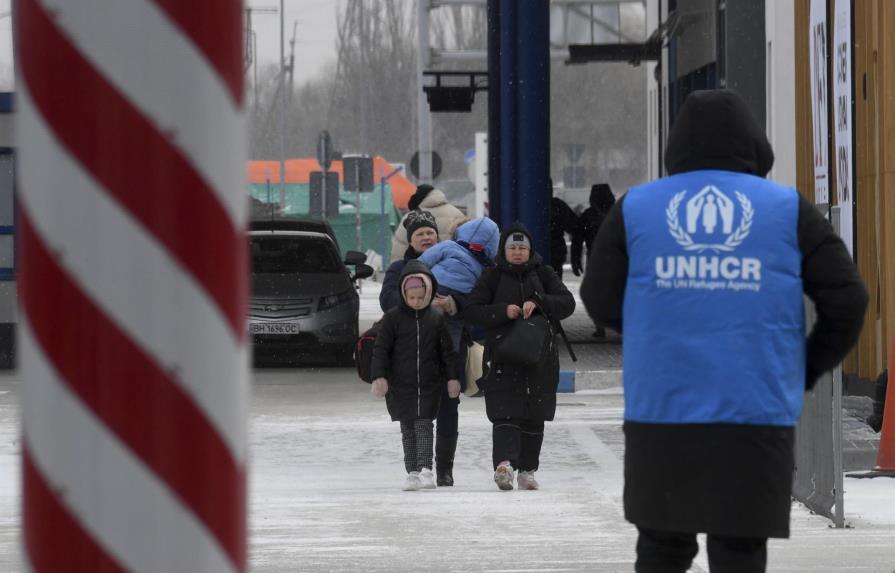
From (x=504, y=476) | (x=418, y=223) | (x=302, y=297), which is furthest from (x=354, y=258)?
(x=504, y=476)

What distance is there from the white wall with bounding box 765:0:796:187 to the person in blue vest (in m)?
12.7

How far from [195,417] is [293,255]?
1825cm

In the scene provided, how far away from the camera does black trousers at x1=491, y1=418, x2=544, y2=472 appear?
10.5 meters

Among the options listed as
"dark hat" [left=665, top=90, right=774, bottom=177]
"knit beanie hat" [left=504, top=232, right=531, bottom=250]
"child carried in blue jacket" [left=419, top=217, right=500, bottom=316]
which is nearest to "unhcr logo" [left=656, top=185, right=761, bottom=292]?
"dark hat" [left=665, top=90, right=774, bottom=177]

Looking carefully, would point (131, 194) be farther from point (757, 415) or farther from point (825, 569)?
point (825, 569)

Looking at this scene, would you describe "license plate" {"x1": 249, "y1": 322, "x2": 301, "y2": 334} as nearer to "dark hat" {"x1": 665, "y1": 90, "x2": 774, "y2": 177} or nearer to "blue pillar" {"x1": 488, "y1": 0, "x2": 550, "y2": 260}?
"blue pillar" {"x1": 488, "y1": 0, "x2": 550, "y2": 260}

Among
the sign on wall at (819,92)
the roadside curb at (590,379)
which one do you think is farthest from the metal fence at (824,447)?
the roadside curb at (590,379)

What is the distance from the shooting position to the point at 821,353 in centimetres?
486

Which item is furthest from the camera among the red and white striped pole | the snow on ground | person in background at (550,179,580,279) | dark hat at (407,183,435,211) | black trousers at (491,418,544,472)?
person in background at (550,179,580,279)

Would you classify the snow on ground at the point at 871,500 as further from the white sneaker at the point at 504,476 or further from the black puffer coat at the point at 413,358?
the black puffer coat at the point at 413,358

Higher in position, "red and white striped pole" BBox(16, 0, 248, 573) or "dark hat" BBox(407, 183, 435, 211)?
"dark hat" BBox(407, 183, 435, 211)

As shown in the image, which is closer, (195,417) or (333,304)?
(195,417)

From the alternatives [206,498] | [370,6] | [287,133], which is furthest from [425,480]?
[287,133]

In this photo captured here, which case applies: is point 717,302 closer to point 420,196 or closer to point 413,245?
point 413,245
